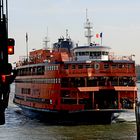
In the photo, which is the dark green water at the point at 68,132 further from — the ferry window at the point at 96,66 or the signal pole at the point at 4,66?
the signal pole at the point at 4,66

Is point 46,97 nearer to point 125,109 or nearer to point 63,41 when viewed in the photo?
point 125,109

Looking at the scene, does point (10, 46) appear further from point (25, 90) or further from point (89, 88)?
point (25, 90)

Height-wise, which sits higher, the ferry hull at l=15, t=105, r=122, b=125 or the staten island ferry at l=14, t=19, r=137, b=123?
A: the staten island ferry at l=14, t=19, r=137, b=123

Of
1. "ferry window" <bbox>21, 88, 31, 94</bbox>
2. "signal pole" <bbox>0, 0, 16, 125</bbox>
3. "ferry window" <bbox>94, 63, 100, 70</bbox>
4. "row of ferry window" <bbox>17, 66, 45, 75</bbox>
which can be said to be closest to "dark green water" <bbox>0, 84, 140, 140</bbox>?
"ferry window" <bbox>94, 63, 100, 70</bbox>

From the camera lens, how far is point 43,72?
1934 inches

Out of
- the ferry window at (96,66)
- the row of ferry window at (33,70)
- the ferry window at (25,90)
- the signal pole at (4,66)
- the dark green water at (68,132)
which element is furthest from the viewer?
the ferry window at (25,90)

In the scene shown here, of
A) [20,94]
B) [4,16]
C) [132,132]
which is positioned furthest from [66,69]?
[4,16]

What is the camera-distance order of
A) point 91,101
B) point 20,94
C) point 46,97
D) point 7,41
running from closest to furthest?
point 7,41
point 91,101
point 46,97
point 20,94

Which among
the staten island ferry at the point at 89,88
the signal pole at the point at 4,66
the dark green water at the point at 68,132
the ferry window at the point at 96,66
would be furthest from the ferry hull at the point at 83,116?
the signal pole at the point at 4,66

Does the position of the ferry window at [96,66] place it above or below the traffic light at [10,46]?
above

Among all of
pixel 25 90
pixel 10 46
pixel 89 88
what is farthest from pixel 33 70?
pixel 10 46

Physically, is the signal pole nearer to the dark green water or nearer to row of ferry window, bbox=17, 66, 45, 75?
the dark green water

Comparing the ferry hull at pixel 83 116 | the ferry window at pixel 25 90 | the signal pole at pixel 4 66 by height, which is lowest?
the ferry hull at pixel 83 116

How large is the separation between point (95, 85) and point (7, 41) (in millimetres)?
32611
